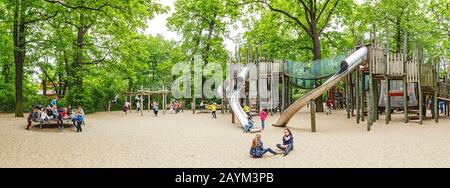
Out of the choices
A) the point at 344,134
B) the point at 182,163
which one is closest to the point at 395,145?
the point at 344,134

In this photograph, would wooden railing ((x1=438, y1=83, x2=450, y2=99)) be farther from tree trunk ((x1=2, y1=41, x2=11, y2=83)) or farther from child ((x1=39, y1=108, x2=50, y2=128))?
tree trunk ((x1=2, y1=41, x2=11, y2=83))

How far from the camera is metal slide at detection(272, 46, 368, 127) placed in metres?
17.2

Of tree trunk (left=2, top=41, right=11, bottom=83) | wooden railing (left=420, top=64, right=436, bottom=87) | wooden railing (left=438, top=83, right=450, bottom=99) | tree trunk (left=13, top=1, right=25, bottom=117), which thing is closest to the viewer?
wooden railing (left=420, top=64, right=436, bottom=87)

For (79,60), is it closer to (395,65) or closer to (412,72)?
(395,65)

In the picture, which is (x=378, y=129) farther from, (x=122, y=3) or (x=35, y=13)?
(x=35, y=13)

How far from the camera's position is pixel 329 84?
17.4 meters

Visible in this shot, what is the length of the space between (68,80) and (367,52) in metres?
23.3

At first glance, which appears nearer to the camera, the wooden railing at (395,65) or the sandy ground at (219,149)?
the sandy ground at (219,149)

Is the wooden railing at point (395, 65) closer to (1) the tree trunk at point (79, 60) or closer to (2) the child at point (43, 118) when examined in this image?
(2) the child at point (43, 118)

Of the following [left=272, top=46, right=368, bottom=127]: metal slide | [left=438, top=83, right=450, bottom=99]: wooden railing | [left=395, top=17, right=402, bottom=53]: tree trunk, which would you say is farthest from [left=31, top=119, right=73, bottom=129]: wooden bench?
[left=395, top=17, right=402, bottom=53]: tree trunk

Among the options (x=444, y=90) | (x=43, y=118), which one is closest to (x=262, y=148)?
(x=43, y=118)

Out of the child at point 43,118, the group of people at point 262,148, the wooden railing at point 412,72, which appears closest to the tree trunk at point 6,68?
the child at point 43,118

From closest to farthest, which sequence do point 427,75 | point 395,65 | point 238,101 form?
point 395,65
point 427,75
point 238,101

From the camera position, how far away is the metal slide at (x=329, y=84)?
17.2m
